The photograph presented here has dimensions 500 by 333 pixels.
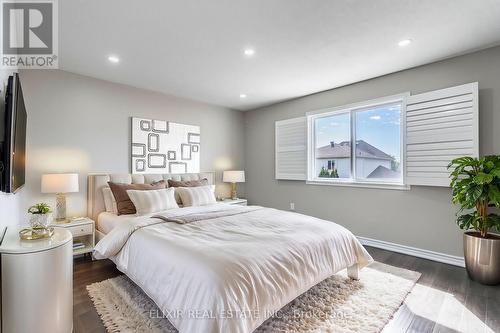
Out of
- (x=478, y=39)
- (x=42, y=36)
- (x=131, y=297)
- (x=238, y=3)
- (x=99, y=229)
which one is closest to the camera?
(x=238, y=3)

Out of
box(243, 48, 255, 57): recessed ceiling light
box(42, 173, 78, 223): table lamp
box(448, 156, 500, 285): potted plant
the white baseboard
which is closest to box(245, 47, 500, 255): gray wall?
the white baseboard

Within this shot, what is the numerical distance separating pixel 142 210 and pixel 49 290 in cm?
168

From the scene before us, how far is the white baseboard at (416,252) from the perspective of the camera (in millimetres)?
2941

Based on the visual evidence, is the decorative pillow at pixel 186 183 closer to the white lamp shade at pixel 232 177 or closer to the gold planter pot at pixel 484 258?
the white lamp shade at pixel 232 177

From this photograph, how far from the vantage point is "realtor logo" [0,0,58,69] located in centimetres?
189

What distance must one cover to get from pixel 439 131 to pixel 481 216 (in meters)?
1.08

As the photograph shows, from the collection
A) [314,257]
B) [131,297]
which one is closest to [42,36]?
[131,297]

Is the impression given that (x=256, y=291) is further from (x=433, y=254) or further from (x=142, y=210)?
(x=433, y=254)

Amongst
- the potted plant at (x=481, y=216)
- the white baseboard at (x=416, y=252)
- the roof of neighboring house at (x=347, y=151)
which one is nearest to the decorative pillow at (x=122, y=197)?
the roof of neighboring house at (x=347, y=151)

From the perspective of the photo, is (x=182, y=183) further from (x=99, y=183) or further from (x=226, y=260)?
(x=226, y=260)

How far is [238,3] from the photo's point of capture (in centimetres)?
197

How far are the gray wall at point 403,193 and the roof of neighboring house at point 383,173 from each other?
0.88 ft

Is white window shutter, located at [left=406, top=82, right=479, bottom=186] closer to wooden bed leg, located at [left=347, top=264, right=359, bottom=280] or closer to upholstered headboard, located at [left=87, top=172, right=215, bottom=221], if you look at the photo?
wooden bed leg, located at [left=347, top=264, right=359, bottom=280]

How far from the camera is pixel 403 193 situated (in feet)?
11.0
